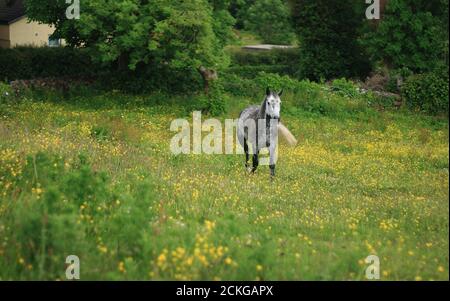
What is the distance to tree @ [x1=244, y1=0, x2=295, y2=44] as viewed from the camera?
214 ft

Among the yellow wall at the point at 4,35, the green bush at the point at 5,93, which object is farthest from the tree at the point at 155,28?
the yellow wall at the point at 4,35

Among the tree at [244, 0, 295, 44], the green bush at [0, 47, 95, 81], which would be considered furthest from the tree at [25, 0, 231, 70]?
the tree at [244, 0, 295, 44]

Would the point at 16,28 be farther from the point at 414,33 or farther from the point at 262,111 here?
the point at 262,111

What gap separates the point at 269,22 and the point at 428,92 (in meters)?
41.1

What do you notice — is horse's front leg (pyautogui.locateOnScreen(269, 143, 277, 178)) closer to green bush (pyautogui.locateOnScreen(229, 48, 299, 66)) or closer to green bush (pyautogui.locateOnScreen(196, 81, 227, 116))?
green bush (pyautogui.locateOnScreen(196, 81, 227, 116))

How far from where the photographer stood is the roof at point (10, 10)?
41.4 m

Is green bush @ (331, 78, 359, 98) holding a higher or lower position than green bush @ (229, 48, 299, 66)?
higher

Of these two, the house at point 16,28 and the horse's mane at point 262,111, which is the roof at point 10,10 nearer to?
the house at point 16,28

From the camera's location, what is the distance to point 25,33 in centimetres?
4281

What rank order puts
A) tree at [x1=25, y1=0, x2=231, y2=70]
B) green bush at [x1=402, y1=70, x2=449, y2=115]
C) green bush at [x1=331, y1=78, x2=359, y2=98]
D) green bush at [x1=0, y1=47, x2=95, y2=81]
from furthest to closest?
1. green bush at [x1=0, y1=47, x2=95, y2=81]
2. green bush at [x1=331, y1=78, x2=359, y2=98]
3. green bush at [x1=402, y1=70, x2=449, y2=115]
4. tree at [x1=25, y1=0, x2=231, y2=70]

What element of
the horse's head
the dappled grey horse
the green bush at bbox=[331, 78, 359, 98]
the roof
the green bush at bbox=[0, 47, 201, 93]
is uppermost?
the roof

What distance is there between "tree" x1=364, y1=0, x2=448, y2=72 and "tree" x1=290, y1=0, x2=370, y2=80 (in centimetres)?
564

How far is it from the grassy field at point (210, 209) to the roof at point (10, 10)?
77.7 ft

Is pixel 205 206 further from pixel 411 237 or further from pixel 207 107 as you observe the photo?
pixel 207 107
